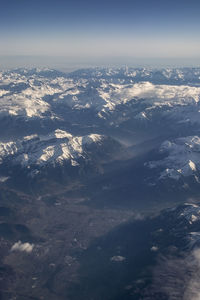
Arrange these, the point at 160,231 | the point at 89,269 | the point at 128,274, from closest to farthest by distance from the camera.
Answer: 1. the point at 128,274
2. the point at 89,269
3. the point at 160,231

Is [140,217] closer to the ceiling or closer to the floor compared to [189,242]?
closer to the floor

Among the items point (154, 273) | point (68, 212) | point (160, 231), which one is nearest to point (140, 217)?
point (160, 231)

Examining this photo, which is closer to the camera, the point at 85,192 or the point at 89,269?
the point at 89,269

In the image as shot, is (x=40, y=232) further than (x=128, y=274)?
Yes

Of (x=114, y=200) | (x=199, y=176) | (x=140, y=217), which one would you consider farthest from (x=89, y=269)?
(x=199, y=176)

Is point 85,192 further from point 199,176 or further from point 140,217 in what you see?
point 199,176

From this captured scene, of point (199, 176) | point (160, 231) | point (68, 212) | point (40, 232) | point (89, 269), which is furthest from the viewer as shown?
point (199, 176)

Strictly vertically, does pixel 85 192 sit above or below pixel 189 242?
below

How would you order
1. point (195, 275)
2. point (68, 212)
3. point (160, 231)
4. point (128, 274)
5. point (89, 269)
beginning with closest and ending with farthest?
point (195, 275)
point (128, 274)
point (89, 269)
point (160, 231)
point (68, 212)

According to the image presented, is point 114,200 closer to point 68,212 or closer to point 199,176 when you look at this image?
point 68,212
